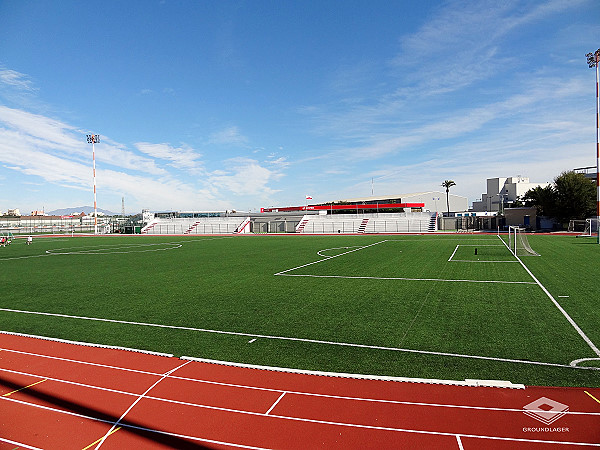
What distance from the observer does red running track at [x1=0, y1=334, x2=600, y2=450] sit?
15.4 ft

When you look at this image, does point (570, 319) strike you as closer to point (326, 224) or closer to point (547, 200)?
point (547, 200)

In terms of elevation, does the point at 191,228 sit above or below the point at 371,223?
above

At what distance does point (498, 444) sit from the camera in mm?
4504

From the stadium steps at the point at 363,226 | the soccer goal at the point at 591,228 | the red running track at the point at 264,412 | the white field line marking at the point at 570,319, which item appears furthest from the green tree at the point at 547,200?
the red running track at the point at 264,412

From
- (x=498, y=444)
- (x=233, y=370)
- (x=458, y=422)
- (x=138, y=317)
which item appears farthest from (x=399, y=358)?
(x=138, y=317)

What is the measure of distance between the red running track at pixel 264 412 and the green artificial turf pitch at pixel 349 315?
62 centimetres

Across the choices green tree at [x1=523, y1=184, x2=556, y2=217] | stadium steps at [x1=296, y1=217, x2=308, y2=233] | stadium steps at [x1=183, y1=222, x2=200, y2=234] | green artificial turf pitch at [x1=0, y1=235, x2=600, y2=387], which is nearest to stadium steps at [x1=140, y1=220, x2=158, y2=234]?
stadium steps at [x1=183, y1=222, x2=200, y2=234]

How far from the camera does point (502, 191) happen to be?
9944 cm

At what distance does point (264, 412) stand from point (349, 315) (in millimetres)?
5216

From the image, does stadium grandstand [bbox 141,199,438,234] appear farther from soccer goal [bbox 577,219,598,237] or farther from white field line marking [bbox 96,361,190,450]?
white field line marking [bbox 96,361,190,450]

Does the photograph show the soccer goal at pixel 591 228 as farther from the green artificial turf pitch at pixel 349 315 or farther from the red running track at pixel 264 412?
the red running track at pixel 264 412

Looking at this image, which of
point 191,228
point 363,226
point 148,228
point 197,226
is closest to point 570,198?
point 363,226

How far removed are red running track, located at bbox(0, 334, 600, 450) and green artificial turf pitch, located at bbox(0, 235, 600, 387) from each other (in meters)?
0.62

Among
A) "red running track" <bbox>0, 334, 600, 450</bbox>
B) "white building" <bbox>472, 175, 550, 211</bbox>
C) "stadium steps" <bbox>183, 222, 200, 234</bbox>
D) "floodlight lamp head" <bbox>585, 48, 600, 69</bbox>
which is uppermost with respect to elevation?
"floodlight lamp head" <bbox>585, 48, 600, 69</bbox>
